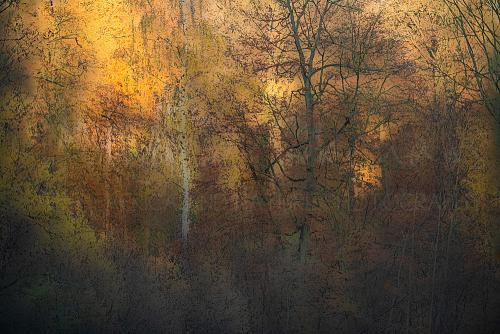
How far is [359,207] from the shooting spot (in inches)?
236

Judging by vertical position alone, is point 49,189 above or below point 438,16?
below

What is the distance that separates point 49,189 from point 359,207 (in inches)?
111

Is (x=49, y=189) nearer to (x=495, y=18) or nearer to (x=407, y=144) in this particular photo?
(x=407, y=144)

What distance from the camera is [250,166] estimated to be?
6.07 metres

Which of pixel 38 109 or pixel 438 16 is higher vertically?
pixel 438 16

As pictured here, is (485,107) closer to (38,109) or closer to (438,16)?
(438,16)

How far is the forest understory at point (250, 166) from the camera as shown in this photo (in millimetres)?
5988

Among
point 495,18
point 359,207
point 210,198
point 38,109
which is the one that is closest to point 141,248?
point 210,198

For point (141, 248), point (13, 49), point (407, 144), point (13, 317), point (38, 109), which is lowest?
point (13, 317)

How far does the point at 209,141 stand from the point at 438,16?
7.76 ft

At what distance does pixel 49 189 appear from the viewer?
6137mm

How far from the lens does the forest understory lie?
5988 millimetres

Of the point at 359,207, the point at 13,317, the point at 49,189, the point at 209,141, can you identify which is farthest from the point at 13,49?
the point at 359,207

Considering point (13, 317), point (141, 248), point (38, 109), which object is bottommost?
point (13, 317)
